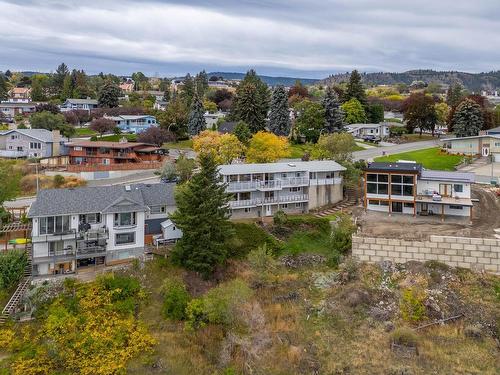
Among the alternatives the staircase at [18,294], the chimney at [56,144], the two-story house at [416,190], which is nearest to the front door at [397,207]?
the two-story house at [416,190]

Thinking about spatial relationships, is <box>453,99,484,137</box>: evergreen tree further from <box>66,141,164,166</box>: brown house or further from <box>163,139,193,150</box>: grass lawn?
<box>66,141,164,166</box>: brown house

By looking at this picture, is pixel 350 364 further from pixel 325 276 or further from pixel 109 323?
pixel 109 323

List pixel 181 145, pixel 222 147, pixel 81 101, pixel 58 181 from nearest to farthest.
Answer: pixel 222 147
pixel 58 181
pixel 181 145
pixel 81 101

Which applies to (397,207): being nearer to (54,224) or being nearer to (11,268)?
(54,224)

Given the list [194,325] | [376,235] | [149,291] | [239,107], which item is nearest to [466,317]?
[376,235]

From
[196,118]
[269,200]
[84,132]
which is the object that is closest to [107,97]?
[84,132]

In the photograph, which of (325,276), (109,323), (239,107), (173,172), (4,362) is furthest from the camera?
(239,107)
